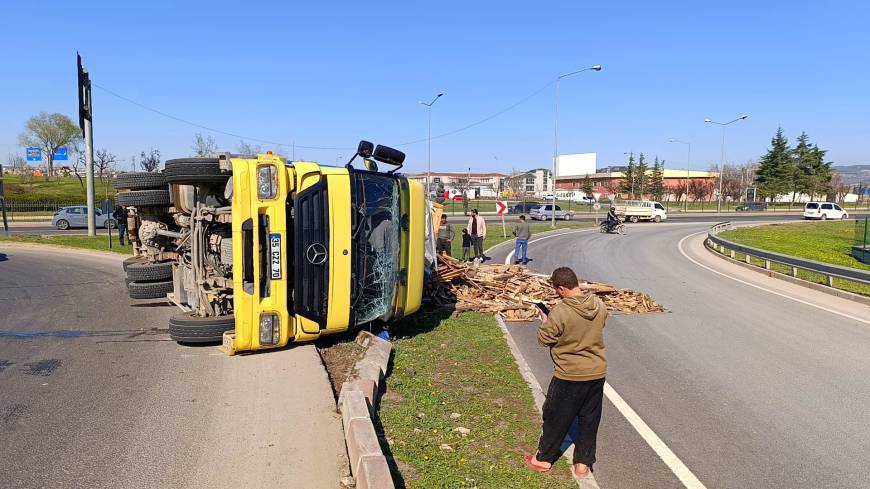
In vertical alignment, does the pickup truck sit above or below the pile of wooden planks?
above

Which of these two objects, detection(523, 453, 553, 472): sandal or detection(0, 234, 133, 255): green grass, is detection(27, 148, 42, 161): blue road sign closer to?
detection(0, 234, 133, 255): green grass

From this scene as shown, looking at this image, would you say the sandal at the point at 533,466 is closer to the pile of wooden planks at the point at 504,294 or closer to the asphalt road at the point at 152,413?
the asphalt road at the point at 152,413

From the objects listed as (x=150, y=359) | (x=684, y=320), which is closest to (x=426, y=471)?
(x=150, y=359)

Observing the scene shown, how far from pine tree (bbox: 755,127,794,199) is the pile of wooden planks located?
83021 millimetres

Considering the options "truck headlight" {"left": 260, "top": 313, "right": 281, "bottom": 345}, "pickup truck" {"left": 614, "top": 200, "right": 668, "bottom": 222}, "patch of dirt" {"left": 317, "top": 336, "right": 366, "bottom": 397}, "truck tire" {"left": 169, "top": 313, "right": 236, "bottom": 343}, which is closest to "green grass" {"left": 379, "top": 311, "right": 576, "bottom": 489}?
"patch of dirt" {"left": 317, "top": 336, "right": 366, "bottom": 397}

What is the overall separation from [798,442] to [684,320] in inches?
220

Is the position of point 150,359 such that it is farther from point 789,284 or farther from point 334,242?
point 789,284

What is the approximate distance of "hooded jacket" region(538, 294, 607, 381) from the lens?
430cm

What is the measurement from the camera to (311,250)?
657cm

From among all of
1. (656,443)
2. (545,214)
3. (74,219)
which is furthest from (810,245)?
(74,219)

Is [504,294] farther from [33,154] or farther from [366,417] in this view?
[33,154]

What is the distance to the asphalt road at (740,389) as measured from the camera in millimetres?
4688

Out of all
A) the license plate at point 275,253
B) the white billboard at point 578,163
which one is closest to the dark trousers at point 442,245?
the license plate at point 275,253

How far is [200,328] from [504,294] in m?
6.21
